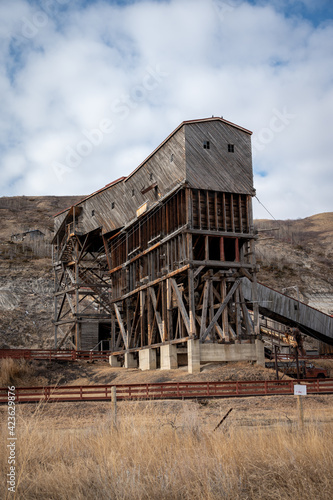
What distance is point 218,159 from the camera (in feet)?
112

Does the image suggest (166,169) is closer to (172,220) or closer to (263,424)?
(172,220)

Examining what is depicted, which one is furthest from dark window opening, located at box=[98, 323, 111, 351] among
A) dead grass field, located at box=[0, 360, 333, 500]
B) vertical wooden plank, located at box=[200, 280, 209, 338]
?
dead grass field, located at box=[0, 360, 333, 500]

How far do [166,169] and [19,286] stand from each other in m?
42.0

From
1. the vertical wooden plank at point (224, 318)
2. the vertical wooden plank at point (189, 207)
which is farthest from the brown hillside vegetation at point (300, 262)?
the vertical wooden plank at point (189, 207)

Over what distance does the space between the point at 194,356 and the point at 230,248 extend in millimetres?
9354

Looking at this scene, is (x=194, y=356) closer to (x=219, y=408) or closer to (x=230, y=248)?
(x=230, y=248)

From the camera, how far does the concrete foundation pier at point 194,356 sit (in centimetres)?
2914

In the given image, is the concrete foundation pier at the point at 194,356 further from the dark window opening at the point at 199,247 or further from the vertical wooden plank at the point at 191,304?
the dark window opening at the point at 199,247

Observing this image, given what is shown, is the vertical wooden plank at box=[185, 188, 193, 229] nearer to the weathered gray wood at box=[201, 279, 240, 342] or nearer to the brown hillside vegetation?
the weathered gray wood at box=[201, 279, 240, 342]

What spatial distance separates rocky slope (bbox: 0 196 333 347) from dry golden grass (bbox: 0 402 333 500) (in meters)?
30.6

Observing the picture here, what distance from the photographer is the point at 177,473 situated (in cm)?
855

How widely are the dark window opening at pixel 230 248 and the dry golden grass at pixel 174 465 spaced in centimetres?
2453

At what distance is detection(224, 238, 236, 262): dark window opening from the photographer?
35.0 m

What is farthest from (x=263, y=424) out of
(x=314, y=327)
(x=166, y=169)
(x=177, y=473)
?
(x=314, y=327)
